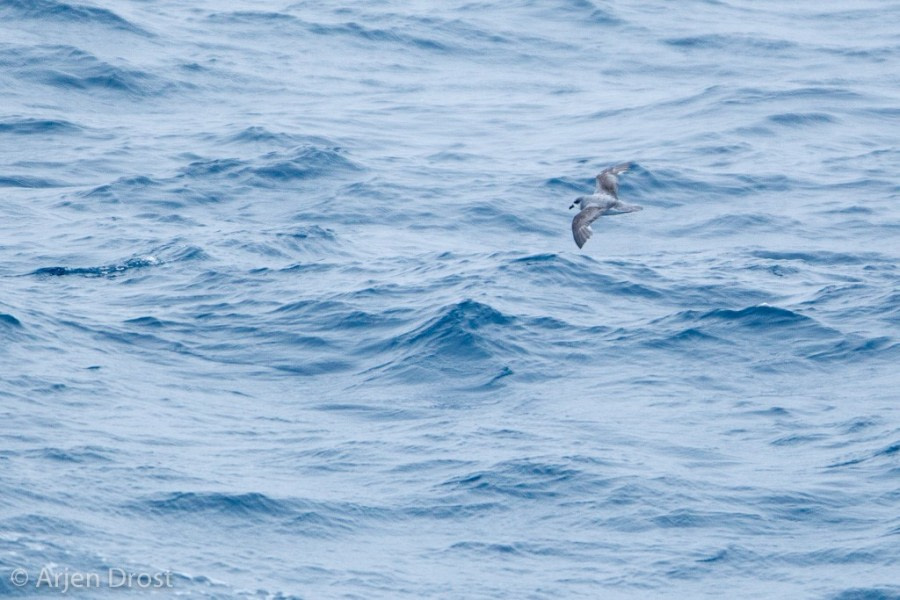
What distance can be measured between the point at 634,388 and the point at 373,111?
14.0m

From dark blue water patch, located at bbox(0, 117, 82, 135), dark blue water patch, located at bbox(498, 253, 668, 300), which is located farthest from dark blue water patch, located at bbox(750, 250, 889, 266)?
dark blue water patch, located at bbox(0, 117, 82, 135)

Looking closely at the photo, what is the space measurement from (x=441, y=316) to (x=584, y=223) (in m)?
3.24

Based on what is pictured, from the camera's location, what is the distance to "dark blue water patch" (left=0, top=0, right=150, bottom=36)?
122 feet

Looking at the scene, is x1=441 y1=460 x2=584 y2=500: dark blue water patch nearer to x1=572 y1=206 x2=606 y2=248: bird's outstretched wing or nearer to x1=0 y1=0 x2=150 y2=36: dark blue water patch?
x1=572 y1=206 x2=606 y2=248: bird's outstretched wing

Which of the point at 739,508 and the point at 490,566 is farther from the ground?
the point at 739,508

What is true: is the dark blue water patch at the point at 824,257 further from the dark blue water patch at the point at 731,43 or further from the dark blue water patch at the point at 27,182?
the dark blue water patch at the point at 731,43

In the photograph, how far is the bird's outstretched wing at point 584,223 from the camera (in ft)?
62.6

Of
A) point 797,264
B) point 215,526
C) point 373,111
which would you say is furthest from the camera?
point 373,111

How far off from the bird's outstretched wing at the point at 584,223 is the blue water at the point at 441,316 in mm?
2104

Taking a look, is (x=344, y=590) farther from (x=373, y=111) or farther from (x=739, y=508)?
(x=373, y=111)

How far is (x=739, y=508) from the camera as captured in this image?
1773 cm

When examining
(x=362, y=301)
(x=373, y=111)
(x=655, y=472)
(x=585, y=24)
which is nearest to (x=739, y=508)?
(x=655, y=472)

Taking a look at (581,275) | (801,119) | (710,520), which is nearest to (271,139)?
(581,275)

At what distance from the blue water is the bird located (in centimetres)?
210
